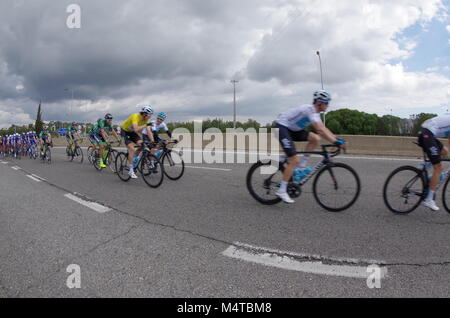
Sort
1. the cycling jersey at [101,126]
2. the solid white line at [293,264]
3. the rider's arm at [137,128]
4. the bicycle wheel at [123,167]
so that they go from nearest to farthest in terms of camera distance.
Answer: the solid white line at [293,264] < the rider's arm at [137,128] < the bicycle wheel at [123,167] < the cycling jersey at [101,126]

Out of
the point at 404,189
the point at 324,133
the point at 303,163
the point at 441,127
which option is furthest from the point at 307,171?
the point at 441,127

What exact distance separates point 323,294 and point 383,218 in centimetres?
240

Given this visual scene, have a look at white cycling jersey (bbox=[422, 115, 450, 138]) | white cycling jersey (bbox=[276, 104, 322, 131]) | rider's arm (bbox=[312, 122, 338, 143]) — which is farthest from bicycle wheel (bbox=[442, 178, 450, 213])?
white cycling jersey (bbox=[276, 104, 322, 131])

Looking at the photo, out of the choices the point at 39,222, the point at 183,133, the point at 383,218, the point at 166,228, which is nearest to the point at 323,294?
the point at 166,228

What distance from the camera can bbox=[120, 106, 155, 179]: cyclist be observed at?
264 inches

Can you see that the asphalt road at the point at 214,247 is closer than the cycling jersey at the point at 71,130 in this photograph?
Yes

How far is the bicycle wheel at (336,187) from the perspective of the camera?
4.12 metres

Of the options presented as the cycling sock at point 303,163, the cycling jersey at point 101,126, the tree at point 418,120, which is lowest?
the cycling sock at point 303,163

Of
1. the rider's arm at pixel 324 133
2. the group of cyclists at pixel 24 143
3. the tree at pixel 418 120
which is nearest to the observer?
Result: the rider's arm at pixel 324 133

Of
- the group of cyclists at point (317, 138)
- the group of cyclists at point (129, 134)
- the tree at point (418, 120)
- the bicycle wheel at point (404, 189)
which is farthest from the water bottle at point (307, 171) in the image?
the tree at point (418, 120)

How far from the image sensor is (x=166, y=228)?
345cm

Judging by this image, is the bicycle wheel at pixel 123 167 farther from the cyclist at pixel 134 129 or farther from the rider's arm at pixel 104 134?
the rider's arm at pixel 104 134

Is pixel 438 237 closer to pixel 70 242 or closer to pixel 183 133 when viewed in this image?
pixel 70 242
